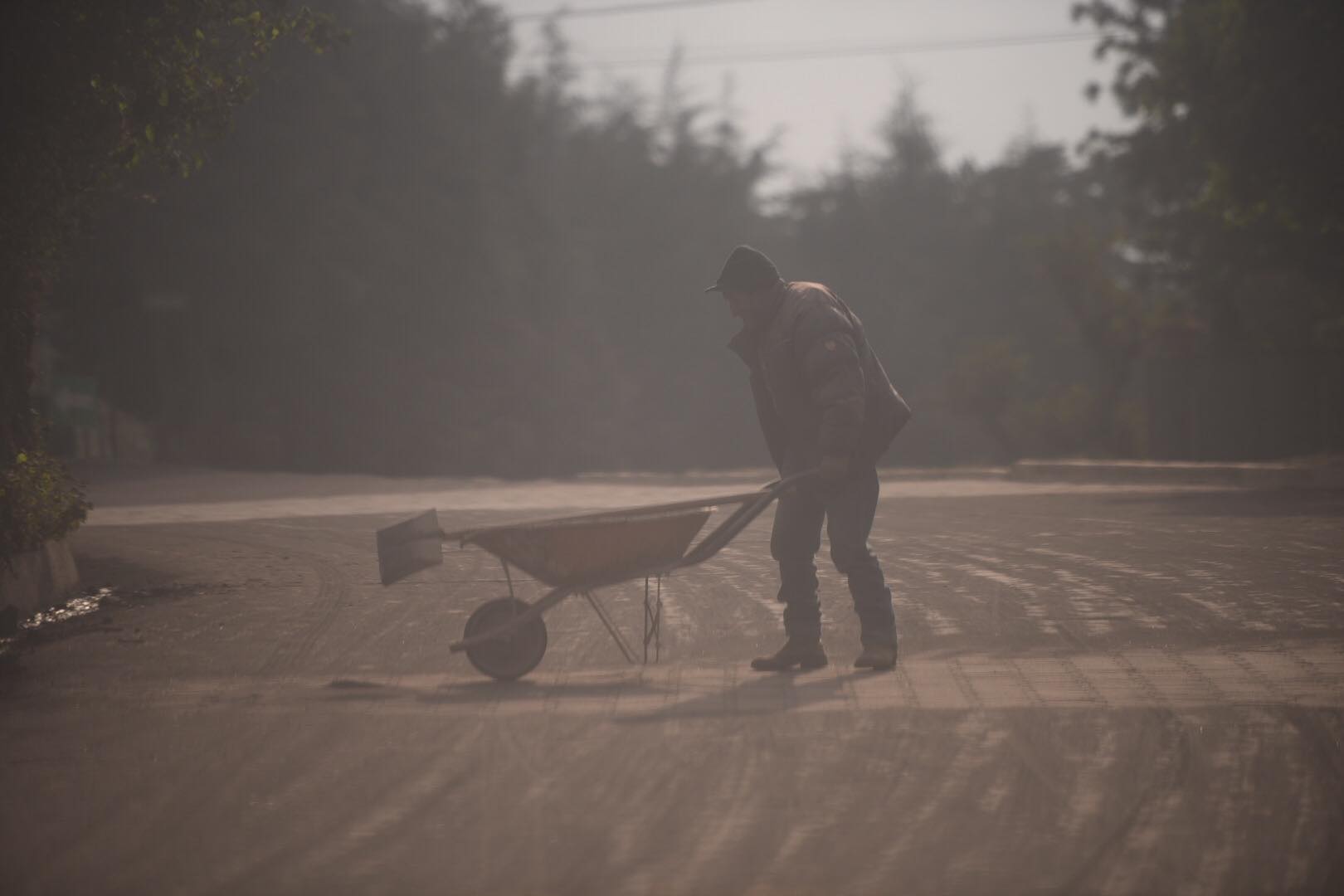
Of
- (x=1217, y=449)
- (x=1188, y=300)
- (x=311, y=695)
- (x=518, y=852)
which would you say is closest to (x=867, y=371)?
(x=311, y=695)

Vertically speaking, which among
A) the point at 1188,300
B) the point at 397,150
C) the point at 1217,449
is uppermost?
the point at 397,150

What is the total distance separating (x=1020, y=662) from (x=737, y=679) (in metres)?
1.32

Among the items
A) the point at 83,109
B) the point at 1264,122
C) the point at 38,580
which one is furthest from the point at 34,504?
the point at 1264,122

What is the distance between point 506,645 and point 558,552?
0.53 metres

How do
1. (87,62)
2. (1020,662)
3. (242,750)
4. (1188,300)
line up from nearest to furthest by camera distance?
1. (242,750)
2. (1020,662)
3. (87,62)
4. (1188,300)

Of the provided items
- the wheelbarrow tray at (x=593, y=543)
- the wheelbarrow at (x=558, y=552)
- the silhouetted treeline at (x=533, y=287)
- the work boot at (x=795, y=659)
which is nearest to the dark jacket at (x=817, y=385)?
the wheelbarrow at (x=558, y=552)

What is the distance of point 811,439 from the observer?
8133 mm

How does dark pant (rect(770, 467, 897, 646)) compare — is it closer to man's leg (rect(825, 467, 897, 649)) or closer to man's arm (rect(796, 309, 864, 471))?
man's leg (rect(825, 467, 897, 649))

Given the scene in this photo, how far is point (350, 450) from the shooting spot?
41688 millimetres

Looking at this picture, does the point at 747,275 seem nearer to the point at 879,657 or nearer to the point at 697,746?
the point at 879,657

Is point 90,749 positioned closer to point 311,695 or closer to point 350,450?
point 311,695

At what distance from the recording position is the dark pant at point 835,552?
315 inches

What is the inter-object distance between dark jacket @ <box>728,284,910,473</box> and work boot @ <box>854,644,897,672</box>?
0.81 meters

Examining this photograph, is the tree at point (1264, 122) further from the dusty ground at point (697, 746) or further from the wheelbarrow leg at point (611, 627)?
the wheelbarrow leg at point (611, 627)
